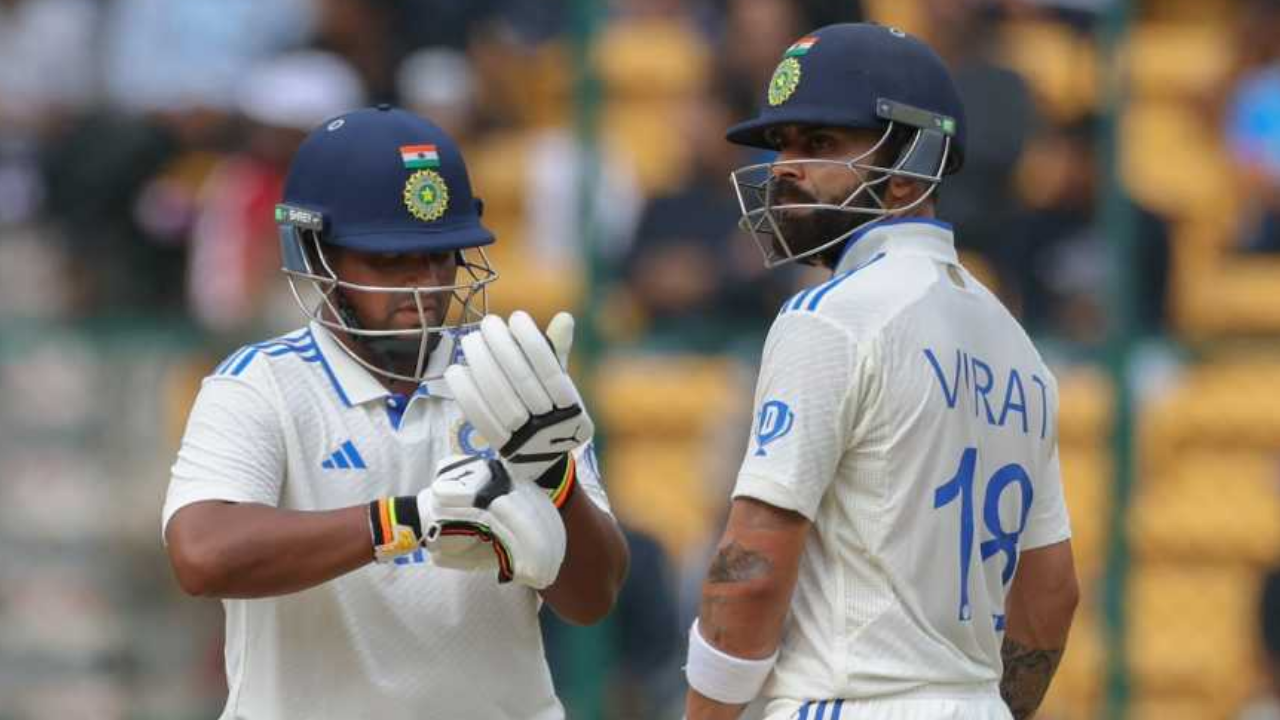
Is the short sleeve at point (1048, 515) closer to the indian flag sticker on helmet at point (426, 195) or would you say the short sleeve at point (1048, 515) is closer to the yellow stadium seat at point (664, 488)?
the indian flag sticker on helmet at point (426, 195)

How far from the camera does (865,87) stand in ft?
15.1

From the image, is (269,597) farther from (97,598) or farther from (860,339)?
(97,598)

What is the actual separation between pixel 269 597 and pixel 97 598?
4.71 meters

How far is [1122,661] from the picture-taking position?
8.48m

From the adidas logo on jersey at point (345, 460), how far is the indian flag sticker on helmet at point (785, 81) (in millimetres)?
1074

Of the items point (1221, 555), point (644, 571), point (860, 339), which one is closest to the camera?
point (860, 339)

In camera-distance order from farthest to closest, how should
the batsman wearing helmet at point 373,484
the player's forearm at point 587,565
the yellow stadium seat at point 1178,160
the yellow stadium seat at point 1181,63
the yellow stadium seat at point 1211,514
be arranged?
the yellow stadium seat at point 1181,63, the yellow stadium seat at point 1178,160, the yellow stadium seat at point 1211,514, the player's forearm at point 587,565, the batsman wearing helmet at point 373,484

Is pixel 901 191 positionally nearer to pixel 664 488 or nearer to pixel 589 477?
pixel 589 477

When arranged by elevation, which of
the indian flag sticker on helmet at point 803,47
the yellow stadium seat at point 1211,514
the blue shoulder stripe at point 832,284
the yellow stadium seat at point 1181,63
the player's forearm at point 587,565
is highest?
the indian flag sticker on helmet at point 803,47

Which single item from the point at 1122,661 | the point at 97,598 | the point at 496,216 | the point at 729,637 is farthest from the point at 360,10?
the point at 729,637

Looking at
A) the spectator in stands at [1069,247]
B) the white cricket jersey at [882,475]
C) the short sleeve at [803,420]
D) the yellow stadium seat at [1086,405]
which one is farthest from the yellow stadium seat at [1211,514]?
the short sleeve at [803,420]

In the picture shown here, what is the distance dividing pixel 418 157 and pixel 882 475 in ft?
3.71

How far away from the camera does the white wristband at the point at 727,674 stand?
14.6 feet

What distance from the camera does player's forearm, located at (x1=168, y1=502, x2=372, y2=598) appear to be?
4.33 metres
